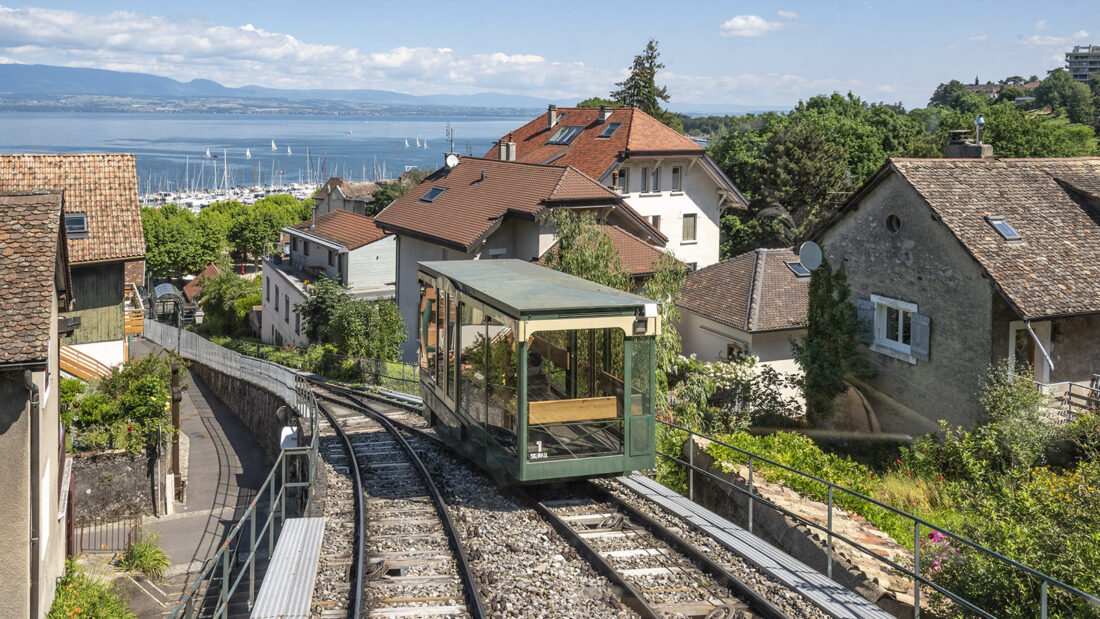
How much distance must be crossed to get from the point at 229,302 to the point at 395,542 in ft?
166

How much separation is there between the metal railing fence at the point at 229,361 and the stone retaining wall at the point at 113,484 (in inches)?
188

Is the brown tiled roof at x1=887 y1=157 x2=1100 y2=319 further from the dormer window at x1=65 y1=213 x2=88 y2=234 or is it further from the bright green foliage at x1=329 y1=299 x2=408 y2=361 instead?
the dormer window at x1=65 y1=213 x2=88 y2=234

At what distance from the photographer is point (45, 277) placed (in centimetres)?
1256

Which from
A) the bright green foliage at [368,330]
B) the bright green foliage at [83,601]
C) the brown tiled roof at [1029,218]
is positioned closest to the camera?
the bright green foliage at [83,601]

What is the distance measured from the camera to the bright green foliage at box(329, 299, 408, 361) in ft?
118

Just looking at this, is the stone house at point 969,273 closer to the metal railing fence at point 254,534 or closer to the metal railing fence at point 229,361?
the metal railing fence at point 254,534

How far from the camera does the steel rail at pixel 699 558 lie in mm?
9234

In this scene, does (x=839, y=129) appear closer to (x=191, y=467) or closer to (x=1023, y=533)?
(x=191, y=467)

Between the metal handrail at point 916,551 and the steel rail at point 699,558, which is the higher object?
the metal handrail at point 916,551

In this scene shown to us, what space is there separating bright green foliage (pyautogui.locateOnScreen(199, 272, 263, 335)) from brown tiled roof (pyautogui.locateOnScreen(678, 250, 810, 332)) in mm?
33486

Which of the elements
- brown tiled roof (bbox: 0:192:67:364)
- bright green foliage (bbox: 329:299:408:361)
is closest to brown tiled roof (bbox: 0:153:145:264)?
bright green foliage (bbox: 329:299:408:361)

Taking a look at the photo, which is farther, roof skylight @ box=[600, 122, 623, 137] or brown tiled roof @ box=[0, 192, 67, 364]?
roof skylight @ box=[600, 122, 623, 137]

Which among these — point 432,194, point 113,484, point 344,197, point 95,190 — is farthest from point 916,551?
point 344,197

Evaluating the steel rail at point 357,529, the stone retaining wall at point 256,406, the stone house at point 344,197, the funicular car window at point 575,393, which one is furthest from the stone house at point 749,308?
the stone house at point 344,197
